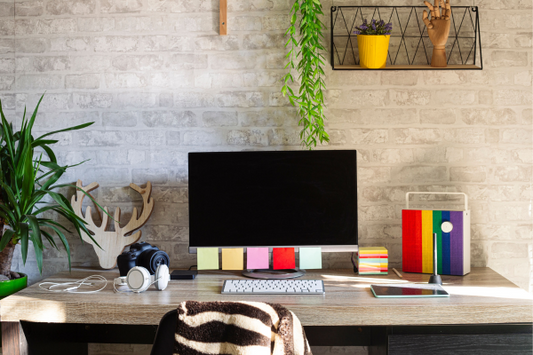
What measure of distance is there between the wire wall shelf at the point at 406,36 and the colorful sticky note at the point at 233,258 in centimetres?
100

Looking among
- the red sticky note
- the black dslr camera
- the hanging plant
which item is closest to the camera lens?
the black dslr camera

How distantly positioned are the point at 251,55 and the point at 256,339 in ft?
4.97

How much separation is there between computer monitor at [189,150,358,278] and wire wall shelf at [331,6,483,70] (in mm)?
547

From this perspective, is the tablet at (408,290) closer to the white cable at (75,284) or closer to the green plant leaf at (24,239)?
the white cable at (75,284)

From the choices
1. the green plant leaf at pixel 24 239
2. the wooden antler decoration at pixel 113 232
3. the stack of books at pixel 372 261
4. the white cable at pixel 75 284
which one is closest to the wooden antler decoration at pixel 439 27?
the stack of books at pixel 372 261

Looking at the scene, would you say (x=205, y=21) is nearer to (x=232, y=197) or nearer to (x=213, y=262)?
(x=232, y=197)

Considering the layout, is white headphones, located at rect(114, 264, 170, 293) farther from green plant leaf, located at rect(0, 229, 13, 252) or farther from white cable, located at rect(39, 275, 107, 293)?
green plant leaf, located at rect(0, 229, 13, 252)

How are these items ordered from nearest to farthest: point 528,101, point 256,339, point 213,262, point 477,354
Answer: point 256,339
point 477,354
point 213,262
point 528,101

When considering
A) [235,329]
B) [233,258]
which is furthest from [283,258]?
[235,329]

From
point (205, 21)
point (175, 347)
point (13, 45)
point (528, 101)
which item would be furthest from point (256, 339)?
point (13, 45)

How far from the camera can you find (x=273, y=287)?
177cm

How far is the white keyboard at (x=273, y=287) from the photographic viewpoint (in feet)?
5.63

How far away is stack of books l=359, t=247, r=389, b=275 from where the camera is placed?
1987 mm

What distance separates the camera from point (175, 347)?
3.49 feet
